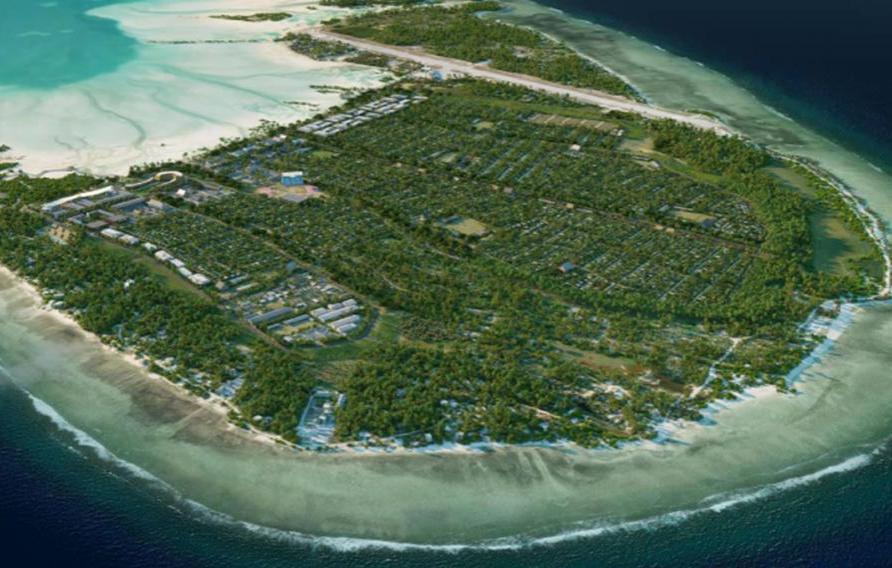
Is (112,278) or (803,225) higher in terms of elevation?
(803,225)

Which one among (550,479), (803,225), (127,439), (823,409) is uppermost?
(803,225)

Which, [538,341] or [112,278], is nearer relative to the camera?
[538,341]

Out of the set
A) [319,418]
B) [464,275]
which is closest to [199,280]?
[319,418]

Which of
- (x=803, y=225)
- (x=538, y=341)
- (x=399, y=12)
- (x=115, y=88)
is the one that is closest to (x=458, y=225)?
(x=538, y=341)

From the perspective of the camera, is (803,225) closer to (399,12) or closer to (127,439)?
(127,439)

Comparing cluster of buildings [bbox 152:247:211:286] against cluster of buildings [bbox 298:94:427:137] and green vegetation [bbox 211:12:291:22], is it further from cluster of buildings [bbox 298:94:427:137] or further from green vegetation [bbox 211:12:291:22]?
green vegetation [bbox 211:12:291:22]

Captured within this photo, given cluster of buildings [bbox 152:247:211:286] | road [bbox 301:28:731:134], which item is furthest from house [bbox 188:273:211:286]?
road [bbox 301:28:731:134]

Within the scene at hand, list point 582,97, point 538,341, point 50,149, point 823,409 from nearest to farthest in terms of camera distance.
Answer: point 823,409 → point 538,341 → point 50,149 → point 582,97
